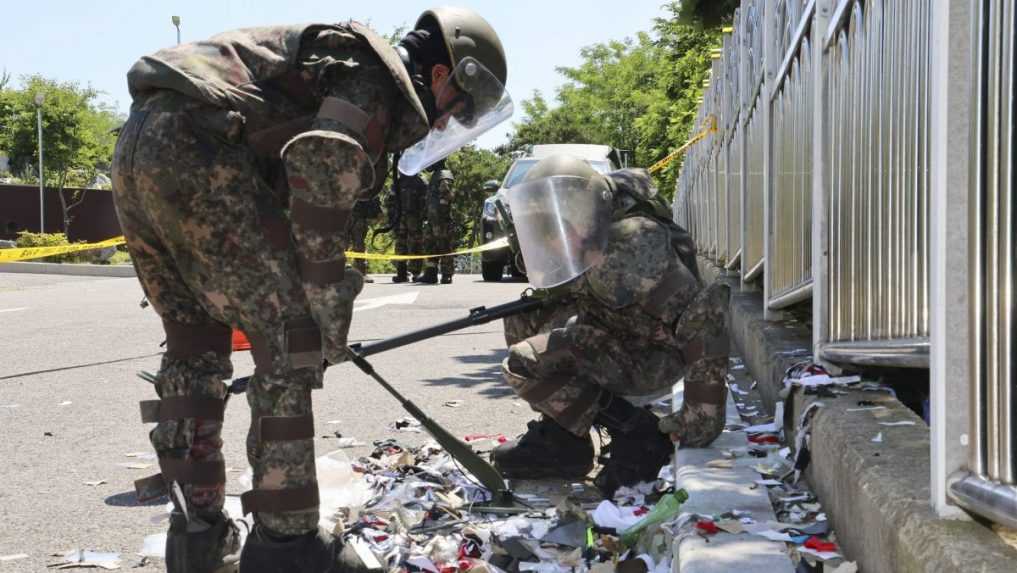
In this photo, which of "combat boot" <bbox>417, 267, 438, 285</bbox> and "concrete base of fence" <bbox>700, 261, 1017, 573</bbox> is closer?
"concrete base of fence" <bbox>700, 261, 1017, 573</bbox>

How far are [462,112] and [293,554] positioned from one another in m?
1.45

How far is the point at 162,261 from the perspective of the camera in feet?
10.6

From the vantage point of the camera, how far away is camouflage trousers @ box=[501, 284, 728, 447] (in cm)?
383

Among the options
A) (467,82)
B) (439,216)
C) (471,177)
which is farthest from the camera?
(471,177)

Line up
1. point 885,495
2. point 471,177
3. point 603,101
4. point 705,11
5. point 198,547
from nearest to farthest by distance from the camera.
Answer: point 885,495, point 198,547, point 705,11, point 471,177, point 603,101

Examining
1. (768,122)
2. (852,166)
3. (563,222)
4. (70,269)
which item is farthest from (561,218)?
(70,269)

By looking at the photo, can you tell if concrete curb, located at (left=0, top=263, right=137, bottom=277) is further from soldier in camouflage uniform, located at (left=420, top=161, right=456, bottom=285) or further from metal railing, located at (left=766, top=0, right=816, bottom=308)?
metal railing, located at (left=766, top=0, right=816, bottom=308)

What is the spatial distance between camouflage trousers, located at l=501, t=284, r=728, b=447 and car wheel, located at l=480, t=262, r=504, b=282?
1308cm

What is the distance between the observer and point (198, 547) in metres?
3.10

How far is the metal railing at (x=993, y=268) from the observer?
1.60 metres

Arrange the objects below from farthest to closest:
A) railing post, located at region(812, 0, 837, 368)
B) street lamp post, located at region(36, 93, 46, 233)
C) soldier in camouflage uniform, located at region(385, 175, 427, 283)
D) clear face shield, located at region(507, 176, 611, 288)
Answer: street lamp post, located at region(36, 93, 46, 233) → soldier in camouflage uniform, located at region(385, 175, 427, 283) → clear face shield, located at region(507, 176, 611, 288) → railing post, located at region(812, 0, 837, 368)

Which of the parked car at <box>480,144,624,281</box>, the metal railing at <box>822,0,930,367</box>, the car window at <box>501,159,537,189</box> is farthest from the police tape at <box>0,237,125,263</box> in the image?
the metal railing at <box>822,0,930,367</box>

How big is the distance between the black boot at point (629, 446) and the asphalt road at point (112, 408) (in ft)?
3.75

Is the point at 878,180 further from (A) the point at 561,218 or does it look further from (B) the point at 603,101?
(B) the point at 603,101
